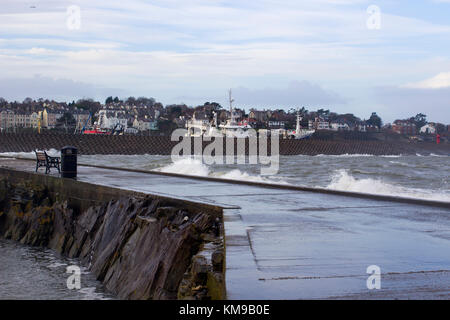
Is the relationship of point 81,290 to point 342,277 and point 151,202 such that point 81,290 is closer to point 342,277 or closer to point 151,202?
point 151,202

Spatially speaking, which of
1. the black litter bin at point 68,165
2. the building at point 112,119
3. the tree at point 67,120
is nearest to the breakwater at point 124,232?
the black litter bin at point 68,165

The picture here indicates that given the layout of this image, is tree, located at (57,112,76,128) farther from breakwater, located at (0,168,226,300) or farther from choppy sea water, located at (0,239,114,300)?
choppy sea water, located at (0,239,114,300)

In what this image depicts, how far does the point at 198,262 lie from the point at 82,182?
999 centimetres

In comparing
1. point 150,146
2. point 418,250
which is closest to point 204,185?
point 418,250

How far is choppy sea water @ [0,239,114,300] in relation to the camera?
957 centimetres

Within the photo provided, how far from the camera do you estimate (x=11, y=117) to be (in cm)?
17712

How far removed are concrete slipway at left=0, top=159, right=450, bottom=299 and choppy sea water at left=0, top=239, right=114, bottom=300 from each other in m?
2.59

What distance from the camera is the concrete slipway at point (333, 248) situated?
5.28 m

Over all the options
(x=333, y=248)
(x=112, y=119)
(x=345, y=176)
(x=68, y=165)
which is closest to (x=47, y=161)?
(x=68, y=165)

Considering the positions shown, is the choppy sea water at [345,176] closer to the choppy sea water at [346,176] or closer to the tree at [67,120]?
the choppy sea water at [346,176]

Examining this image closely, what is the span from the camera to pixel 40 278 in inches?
428

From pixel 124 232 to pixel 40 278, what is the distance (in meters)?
1.64

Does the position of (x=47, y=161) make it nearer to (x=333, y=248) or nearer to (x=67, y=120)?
(x=333, y=248)

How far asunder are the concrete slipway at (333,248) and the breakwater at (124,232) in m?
0.33
